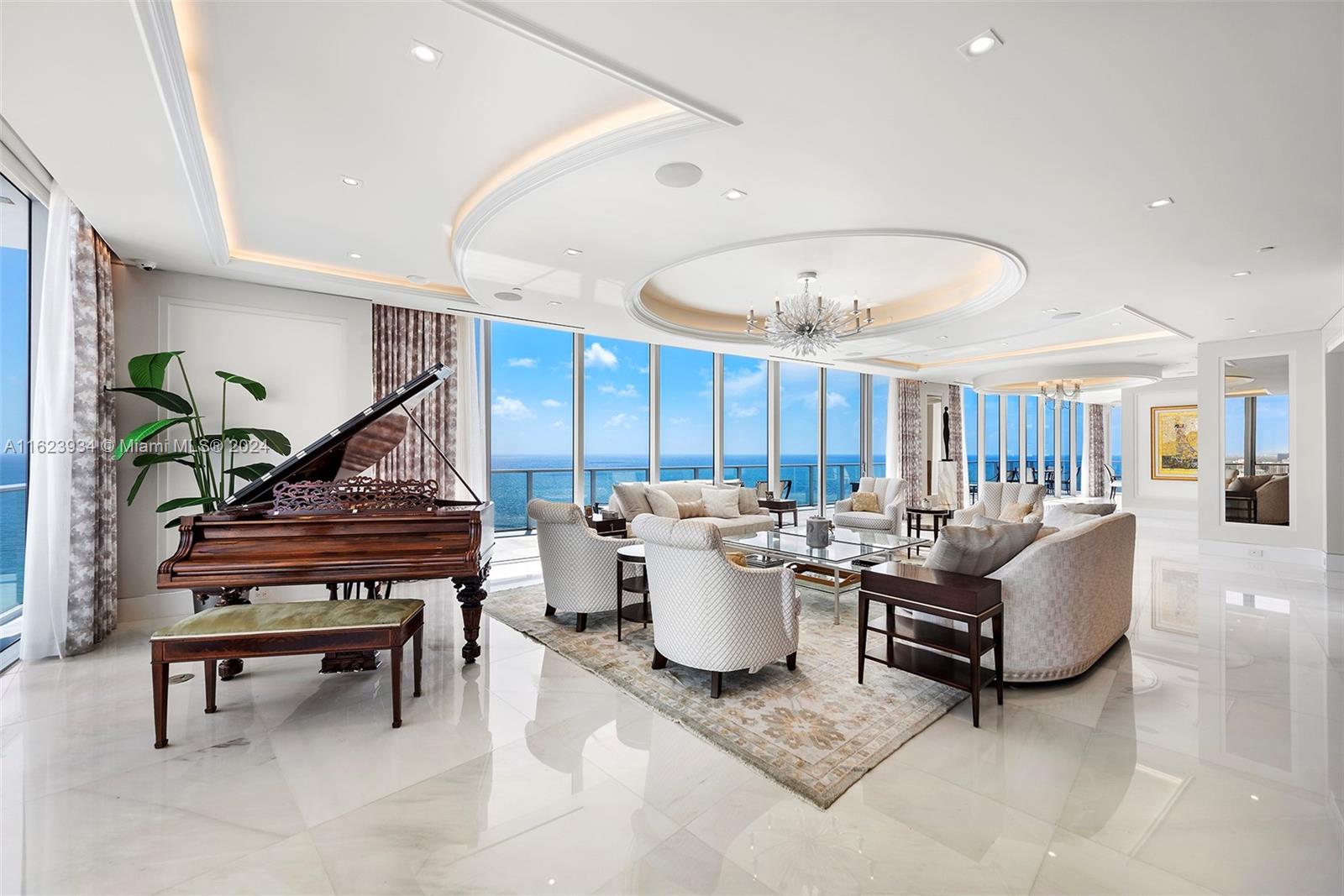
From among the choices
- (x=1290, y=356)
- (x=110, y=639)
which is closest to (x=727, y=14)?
(x=110, y=639)

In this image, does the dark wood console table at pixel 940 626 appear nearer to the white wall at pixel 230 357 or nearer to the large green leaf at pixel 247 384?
the large green leaf at pixel 247 384

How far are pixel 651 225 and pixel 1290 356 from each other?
808 centimetres

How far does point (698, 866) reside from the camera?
1.81 metres

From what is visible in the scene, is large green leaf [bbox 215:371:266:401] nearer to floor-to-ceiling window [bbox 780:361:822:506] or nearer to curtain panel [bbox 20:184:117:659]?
curtain panel [bbox 20:184:117:659]

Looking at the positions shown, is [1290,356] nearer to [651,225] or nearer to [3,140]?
[651,225]

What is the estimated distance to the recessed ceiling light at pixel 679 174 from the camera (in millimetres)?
2824

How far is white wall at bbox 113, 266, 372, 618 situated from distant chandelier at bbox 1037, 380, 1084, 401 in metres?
11.4

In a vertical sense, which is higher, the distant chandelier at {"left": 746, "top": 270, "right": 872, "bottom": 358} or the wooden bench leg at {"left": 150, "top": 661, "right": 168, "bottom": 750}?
the distant chandelier at {"left": 746, "top": 270, "right": 872, "bottom": 358}

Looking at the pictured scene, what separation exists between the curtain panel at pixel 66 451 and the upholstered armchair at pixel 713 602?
11.8 feet

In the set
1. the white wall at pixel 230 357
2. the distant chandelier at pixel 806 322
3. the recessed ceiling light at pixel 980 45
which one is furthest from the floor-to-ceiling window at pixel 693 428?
the recessed ceiling light at pixel 980 45

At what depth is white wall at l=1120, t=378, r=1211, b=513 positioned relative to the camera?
1008cm

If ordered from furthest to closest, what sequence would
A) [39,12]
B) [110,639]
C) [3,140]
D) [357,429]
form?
[110,639]
[357,429]
[3,140]
[39,12]

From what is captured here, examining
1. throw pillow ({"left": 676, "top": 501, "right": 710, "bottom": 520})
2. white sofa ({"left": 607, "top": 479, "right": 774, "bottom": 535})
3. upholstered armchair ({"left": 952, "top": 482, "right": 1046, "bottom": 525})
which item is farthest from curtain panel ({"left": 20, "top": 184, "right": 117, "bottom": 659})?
upholstered armchair ({"left": 952, "top": 482, "right": 1046, "bottom": 525})

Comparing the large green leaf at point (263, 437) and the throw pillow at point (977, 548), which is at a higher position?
the large green leaf at point (263, 437)
